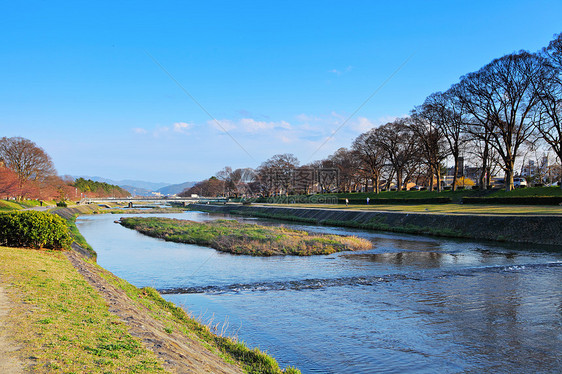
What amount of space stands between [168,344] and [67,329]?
1.76m

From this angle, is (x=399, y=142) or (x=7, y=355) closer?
(x=7, y=355)

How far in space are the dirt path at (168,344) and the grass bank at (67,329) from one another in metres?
0.23

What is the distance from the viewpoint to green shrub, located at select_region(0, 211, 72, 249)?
16.5 meters

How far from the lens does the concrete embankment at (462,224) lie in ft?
98.7

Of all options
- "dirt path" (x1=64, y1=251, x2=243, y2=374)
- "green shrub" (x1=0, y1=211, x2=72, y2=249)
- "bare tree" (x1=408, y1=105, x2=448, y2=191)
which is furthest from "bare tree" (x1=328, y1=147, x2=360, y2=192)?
"dirt path" (x1=64, y1=251, x2=243, y2=374)

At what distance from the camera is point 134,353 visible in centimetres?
622

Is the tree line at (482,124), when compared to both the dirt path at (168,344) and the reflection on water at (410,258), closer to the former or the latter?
the reflection on water at (410,258)

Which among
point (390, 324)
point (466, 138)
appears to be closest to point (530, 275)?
point (390, 324)

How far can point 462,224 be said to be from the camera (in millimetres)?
36625

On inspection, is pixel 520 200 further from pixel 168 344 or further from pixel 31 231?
pixel 168 344

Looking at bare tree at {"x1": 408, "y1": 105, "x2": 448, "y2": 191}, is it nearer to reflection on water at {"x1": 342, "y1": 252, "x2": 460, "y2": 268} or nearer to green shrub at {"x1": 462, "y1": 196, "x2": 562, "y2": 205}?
green shrub at {"x1": 462, "y1": 196, "x2": 562, "y2": 205}

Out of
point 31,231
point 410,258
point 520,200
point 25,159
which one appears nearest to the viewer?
point 31,231

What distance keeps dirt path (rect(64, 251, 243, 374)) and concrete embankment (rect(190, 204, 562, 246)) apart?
30.1 meters

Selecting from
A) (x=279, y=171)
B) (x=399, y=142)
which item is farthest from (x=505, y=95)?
(x=279, y=171)
